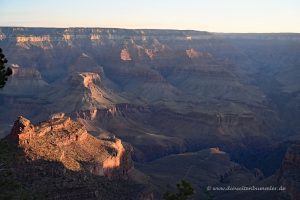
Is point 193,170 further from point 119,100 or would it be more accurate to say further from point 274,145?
point 119,100

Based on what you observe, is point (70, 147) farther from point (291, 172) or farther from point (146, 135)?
point (146, 135)

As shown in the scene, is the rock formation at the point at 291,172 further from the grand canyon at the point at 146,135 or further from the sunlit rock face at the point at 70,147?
the sunlit rock face at the point at 70,147

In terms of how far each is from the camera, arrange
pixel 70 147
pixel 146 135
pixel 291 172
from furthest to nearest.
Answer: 1. pixel 146 135
2. pixel 70 147
3. pixel 291 172

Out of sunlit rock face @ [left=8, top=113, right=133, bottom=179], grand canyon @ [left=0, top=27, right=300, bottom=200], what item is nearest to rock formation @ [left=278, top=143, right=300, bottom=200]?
grand canyon @ [left=0, top=27, right=300, bottom=200]

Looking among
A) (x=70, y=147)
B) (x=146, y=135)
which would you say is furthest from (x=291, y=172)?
A: (x=146, y=135)

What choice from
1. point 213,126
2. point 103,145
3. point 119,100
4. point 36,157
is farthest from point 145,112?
point 36,157

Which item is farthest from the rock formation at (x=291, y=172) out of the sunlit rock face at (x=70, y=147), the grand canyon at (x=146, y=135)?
the sunlit rock face at (x=70, y=147)

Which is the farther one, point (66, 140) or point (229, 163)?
point (229, 163)

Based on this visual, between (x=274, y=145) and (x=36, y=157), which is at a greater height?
(x=36, y=157)
